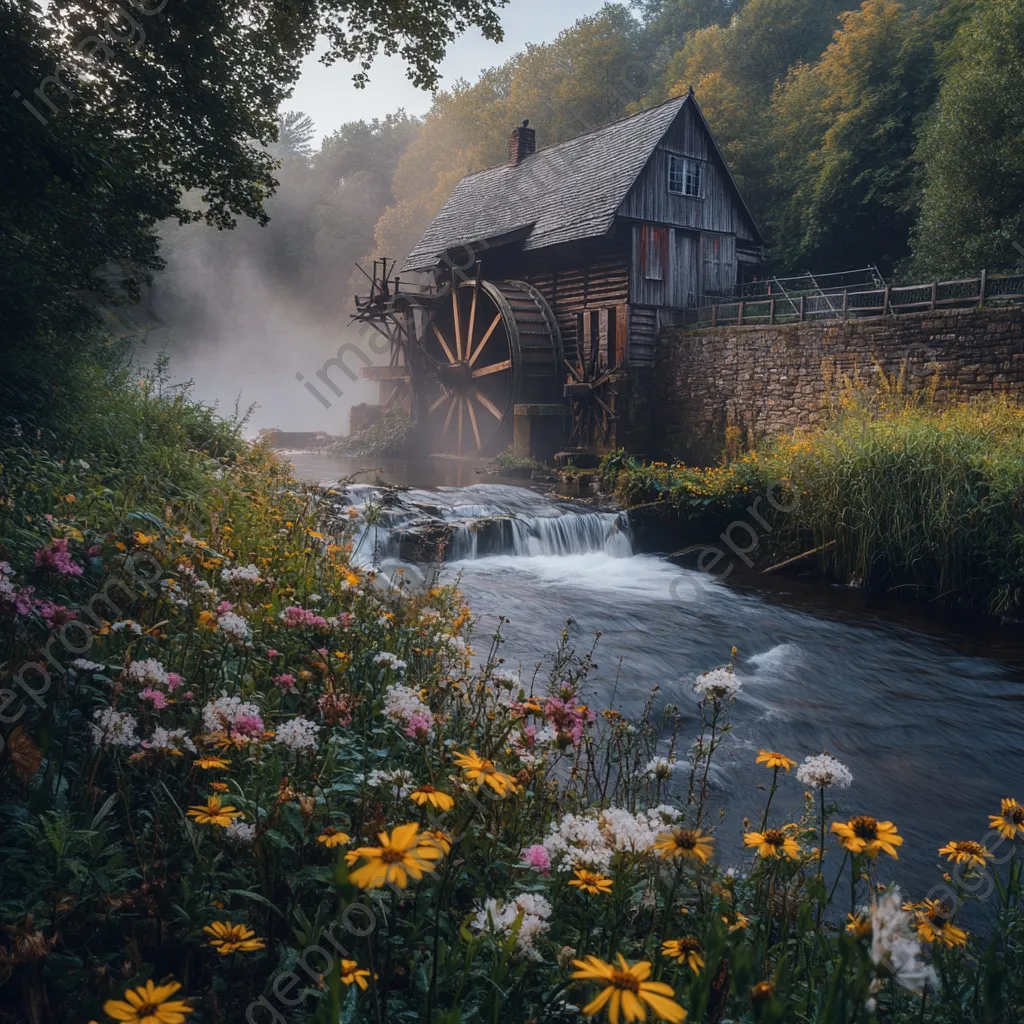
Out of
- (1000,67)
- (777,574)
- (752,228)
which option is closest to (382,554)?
(777,574)

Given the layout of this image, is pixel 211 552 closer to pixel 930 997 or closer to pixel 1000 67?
pixel 930 997

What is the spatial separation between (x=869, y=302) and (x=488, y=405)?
8.89m

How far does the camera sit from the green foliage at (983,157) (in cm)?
1805

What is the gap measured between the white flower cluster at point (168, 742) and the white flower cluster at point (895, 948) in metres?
1.57

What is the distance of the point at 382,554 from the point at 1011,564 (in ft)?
20.7

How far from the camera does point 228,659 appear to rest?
299cm

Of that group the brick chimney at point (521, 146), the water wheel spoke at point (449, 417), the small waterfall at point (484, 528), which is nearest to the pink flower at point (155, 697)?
the small waterfall at point (484, 528)

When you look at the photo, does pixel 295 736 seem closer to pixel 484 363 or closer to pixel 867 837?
pixel 867 837

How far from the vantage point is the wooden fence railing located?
12513 mm

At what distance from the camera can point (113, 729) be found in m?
1.92

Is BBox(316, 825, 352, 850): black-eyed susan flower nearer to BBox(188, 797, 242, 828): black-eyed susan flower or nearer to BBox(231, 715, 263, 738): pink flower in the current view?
BBox(188, 797, 242, 828): black-eyed susan flower

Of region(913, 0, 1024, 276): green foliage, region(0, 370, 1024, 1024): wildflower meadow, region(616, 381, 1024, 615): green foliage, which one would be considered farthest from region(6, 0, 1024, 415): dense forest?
region(616, 381, 1024, 615): green foliage

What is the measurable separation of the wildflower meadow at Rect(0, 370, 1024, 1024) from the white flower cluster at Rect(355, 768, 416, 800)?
2 centimetres

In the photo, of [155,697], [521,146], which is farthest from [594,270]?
[155,697]
